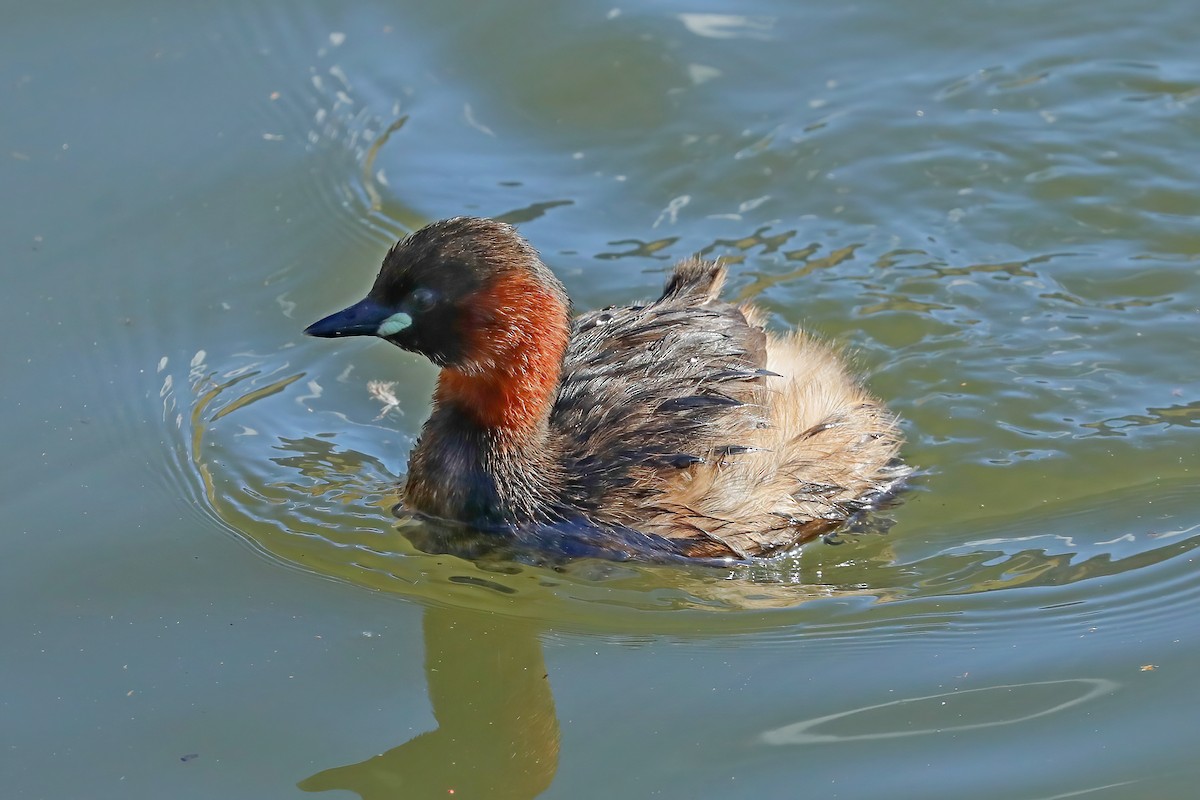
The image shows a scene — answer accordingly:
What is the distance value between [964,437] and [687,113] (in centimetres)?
282

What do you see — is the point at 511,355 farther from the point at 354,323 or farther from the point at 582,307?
the point at 582,307

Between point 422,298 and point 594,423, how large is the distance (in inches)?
34.4

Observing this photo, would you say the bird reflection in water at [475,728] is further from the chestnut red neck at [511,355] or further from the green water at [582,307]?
the chestnut red neck at [511,355]

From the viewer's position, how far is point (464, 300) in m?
5.86

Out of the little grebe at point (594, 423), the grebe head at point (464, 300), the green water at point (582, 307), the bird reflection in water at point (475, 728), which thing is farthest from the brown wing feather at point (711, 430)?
the bird reflection in water at point (475, 728)

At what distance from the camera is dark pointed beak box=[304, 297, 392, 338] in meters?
5.94

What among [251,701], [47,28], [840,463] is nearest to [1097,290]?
[840,463]

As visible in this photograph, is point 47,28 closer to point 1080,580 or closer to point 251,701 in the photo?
point 251,701

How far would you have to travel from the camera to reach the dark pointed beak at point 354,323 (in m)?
5.94

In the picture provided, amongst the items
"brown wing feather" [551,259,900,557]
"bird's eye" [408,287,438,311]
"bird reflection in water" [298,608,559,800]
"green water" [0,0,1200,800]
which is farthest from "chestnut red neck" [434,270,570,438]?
"bird reflection in water" [298,608,559,800]

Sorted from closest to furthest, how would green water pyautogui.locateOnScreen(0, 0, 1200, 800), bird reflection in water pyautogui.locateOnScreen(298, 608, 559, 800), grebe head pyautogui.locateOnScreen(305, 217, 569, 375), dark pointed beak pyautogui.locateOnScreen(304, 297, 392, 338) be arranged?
bird reflection in water pyautogui.locateOnScreen(298, 608, 559, 800) < green water pyautogui.locateOnScreen(0, 0, 1200, 800) < grebe head pyautogui.locateOnScreen(305, 217, 569, 375) < dark pointed beak pyautogui.locateOnScreen(304, 297, 392, 338)

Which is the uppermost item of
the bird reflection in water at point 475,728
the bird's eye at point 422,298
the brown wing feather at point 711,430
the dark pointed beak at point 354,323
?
the bird's eye at point 422,298

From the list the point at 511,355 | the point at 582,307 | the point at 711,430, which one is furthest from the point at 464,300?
the point at 582,307

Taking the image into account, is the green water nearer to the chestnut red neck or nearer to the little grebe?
the little grebe
